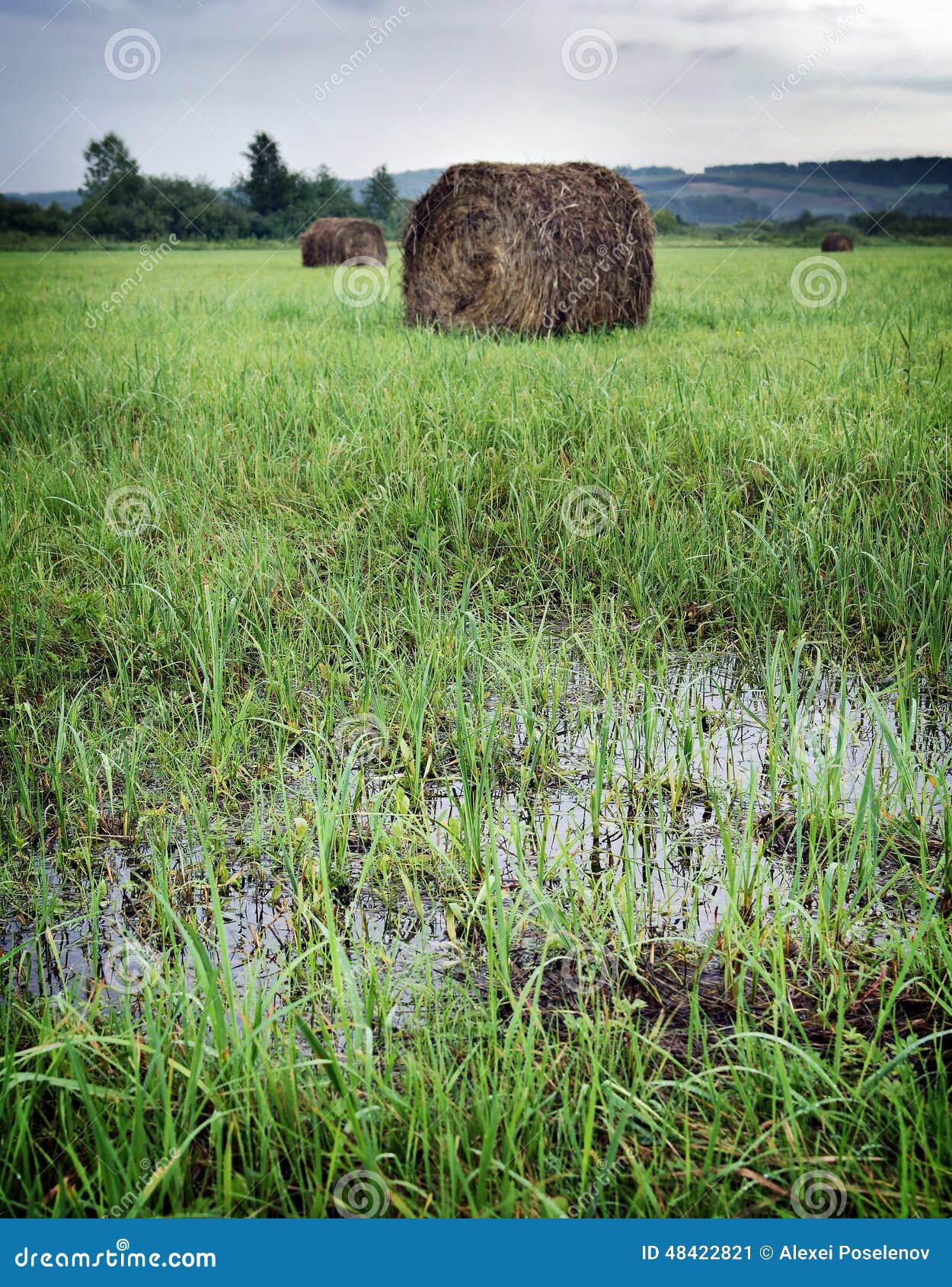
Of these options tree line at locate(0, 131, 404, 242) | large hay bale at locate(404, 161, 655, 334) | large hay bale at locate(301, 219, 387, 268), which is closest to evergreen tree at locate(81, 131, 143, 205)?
tree line at locate(0, 131, 404, 242)

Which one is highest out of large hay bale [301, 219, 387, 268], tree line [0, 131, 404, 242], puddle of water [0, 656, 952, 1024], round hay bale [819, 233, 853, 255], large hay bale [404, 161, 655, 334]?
tree line [0, 131, 404, 242]

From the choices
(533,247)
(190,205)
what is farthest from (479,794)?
(190,205)

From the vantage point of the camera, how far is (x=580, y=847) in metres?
2.34

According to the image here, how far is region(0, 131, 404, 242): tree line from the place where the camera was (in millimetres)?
29141

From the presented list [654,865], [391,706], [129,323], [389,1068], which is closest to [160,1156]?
[389,1068]

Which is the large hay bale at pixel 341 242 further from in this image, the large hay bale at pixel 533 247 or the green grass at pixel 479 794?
the green grass at pixel 479 794

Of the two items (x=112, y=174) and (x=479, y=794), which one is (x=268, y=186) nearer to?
(x=112, y=174)

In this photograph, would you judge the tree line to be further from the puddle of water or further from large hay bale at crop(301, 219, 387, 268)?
the puddle of water

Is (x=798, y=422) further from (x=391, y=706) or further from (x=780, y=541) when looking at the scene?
(x=391, y=706)

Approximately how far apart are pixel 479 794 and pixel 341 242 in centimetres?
2123

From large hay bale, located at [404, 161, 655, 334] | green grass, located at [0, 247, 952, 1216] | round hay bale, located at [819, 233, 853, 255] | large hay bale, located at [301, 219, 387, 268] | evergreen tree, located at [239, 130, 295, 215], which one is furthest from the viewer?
evergreen tree, located at [239, 130, 295, 215]

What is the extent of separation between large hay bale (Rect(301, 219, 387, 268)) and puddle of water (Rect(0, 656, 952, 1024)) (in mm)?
19880

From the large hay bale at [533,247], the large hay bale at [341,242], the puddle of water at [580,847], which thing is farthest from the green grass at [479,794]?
the large hay bale at [341,242]

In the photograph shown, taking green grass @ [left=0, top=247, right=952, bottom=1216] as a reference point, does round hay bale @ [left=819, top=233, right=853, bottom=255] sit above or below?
above
